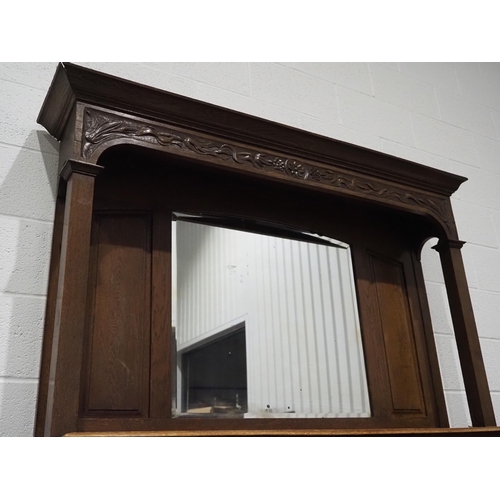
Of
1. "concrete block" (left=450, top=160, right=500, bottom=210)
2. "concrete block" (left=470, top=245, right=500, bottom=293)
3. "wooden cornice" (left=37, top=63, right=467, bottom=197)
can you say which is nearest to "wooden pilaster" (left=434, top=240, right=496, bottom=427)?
"wooden cornice" (left=37, top=63, right=467, bottom=197)

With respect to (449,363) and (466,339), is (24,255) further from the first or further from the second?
(449,363)

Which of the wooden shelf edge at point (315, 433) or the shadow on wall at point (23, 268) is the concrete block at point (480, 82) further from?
the shadow on wall at point (23, 268)

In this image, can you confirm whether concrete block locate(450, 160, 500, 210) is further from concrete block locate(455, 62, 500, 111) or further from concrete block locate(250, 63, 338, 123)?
concrete block locate(250, 63, 338, 123)

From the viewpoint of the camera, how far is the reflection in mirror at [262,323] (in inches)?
41.5

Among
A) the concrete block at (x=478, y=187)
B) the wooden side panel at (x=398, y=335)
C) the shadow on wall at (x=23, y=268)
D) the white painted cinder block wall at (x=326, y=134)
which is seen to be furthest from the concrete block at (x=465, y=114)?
the shadow on wall at (x=23, y=268)

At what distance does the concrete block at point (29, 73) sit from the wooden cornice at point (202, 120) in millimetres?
140

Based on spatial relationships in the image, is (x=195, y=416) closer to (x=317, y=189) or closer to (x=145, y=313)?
(x=145, y=313)

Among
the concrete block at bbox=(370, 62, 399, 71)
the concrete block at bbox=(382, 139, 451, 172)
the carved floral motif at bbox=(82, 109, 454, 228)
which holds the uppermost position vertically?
the concrete block at bbox=(370, 62, 399, 71)

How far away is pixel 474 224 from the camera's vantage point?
1729 millimetres

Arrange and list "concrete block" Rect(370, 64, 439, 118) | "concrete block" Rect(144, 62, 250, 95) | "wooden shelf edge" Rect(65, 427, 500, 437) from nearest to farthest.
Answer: "wooden shelf edge" Rect(65, 427, 500, 437), "concrete block" Rect(144, 62, 250, 95), "concrete block" Rect(370, 64, 439, 118)

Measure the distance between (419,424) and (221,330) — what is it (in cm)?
56

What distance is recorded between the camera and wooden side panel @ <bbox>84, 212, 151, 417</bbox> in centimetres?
95

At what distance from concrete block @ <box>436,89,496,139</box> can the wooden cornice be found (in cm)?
67

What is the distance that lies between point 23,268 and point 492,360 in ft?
4.29
